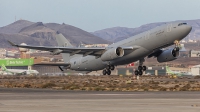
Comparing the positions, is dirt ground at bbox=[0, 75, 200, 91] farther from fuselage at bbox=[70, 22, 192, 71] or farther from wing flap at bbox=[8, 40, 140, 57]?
wing flap at bbox=[8, 40, 140, 57]

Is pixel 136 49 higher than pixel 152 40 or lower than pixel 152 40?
lower

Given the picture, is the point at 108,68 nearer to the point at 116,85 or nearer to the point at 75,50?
the point at 75,50

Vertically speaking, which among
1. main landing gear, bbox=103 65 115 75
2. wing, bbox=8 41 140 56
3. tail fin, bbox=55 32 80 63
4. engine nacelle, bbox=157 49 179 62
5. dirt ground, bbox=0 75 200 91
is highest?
tail fin, bbox=55 32 80 63

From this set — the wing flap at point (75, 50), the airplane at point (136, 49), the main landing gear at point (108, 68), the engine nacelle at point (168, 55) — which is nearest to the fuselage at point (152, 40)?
the airplane at point (136, 49)

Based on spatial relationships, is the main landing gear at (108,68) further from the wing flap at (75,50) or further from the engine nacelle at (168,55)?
the engine nacelle at (168,55)

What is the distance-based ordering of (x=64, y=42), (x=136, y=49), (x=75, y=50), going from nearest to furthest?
(x=136, y=49) → (x=75, y=50) → (x=64, y=42)

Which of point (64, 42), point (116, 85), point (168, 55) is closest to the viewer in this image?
point (116, 85)

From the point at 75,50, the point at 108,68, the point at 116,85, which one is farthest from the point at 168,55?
the point at 116,85

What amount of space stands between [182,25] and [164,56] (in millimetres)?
9547

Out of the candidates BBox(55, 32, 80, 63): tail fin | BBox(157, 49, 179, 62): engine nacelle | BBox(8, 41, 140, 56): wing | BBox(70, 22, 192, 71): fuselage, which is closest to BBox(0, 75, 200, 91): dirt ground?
BBox(70, 22, 192, 71): fuselage

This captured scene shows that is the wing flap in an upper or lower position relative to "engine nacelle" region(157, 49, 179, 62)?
upper

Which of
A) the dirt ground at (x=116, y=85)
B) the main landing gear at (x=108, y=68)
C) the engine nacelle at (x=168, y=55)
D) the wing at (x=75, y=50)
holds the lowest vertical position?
the dirt ground at (x=116, y=85)
